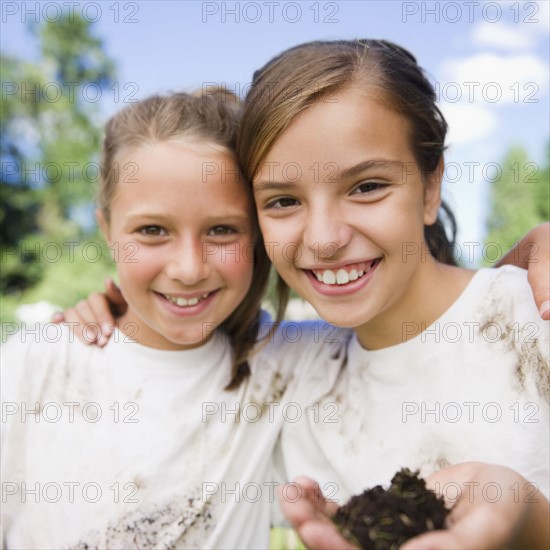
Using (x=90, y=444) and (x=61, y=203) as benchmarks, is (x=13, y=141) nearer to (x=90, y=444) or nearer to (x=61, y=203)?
(x=61, y=203)

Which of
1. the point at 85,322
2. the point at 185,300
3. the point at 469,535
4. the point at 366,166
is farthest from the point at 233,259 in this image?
the point at 469,535

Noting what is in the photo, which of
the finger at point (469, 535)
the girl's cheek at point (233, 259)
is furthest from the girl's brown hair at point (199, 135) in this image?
the finger at point (469, 535)

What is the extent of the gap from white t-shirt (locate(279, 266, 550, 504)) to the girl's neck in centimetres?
3

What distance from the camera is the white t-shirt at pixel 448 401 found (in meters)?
1.82

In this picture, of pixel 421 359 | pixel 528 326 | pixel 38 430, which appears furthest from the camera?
pixel 38 430

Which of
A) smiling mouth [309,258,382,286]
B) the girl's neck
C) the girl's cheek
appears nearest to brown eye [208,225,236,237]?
the girl's cheek

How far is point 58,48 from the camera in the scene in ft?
75.1

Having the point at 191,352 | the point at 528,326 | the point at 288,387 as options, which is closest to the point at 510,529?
the point at 528,326

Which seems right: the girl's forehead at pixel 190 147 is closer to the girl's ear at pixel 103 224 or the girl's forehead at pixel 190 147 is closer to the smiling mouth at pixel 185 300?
the girl's ear at pixel 103 224

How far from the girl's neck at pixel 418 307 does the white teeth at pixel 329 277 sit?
245 mm

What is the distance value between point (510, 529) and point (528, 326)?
28.0 inches

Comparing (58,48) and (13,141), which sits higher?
(58,48)

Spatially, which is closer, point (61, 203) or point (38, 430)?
point (38, 430)

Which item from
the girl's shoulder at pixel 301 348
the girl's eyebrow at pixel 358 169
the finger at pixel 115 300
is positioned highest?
the girl's eyebrow at pixel 358 169
